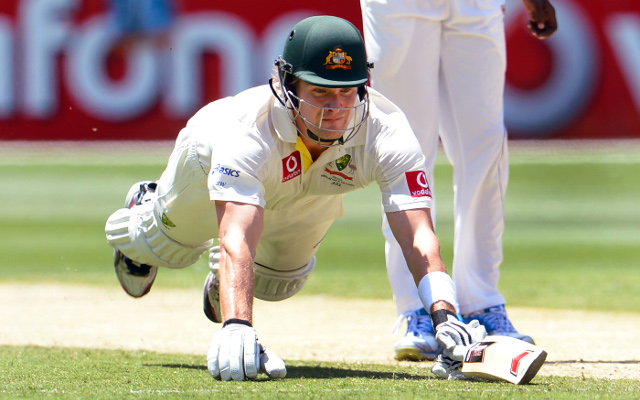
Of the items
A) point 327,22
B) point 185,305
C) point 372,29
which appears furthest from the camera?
point 185,305

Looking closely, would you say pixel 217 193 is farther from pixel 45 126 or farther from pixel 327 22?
pixel 45 126

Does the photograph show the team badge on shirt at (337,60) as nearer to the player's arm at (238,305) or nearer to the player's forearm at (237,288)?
the player's arm at (238,305)

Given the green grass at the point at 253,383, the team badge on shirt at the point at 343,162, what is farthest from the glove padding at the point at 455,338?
the team badge on shirt at the point at 343,162

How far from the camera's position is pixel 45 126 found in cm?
1292

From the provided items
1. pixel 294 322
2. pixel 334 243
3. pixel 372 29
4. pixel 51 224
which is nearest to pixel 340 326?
pixel 294 322

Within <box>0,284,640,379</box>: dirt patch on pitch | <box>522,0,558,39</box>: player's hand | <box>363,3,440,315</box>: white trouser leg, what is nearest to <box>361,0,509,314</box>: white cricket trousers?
<box>363,3,440,315</box>: white trouser leg

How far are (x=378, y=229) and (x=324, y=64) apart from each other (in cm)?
709

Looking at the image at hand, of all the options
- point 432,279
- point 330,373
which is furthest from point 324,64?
point 330,373

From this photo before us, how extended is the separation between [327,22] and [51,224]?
25.9 ft

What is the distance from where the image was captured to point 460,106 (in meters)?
4.66

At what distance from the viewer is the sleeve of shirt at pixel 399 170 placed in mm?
3607

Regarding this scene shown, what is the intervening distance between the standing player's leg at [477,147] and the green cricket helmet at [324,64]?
1.10 meters

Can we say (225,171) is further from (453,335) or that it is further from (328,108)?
(453,335)

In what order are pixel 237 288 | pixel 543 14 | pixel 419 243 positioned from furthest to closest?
pixel 543 14
pixel 419 243
pixel 237 288
